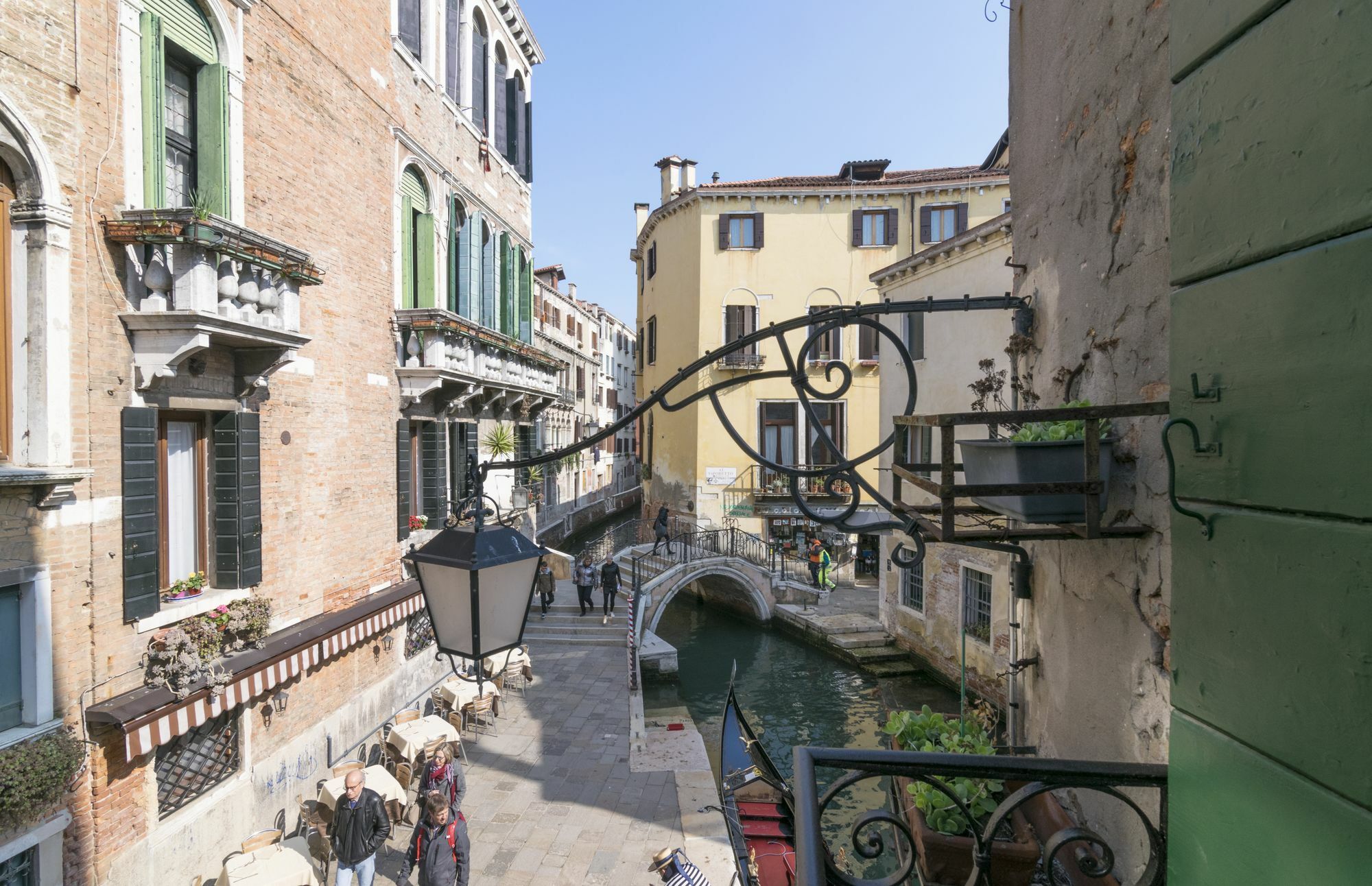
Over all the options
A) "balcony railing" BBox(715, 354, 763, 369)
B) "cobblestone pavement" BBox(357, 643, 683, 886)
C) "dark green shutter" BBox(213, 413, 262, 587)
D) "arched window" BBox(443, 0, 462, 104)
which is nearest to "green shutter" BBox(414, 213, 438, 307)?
"arched window" BBox(443, 0, 462, 104)

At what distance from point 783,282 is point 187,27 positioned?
18701 mm

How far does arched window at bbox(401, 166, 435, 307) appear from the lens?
11.0 metres

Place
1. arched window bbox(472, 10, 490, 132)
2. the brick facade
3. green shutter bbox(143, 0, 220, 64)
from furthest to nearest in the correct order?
arched window bbox(472, 10, 490, 132) → green shutter bbox(143, 0, 220, 64) → the brick facade

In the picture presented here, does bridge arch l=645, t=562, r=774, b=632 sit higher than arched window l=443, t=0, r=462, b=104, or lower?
lower

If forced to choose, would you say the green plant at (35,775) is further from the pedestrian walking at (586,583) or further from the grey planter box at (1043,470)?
the pedestrian walking at (586,583)

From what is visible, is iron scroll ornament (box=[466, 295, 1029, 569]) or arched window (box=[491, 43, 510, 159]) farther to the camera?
arched window (box=[491, 43, 510, 159])

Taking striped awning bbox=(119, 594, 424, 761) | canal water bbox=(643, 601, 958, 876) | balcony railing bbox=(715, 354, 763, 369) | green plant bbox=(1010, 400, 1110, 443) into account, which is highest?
balcony railing bbox=(715, 354, 763, 369)

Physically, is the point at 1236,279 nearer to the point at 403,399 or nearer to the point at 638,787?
the point at 638,787

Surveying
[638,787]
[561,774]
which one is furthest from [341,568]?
[638,787]

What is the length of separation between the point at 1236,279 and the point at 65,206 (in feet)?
22.7

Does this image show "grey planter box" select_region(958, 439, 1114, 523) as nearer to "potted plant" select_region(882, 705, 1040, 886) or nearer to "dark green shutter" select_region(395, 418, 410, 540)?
"potted plant" select_region(882, 705, 1040, 886)

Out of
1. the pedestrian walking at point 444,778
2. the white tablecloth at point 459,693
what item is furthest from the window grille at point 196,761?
the white tablecloth at point 459,693

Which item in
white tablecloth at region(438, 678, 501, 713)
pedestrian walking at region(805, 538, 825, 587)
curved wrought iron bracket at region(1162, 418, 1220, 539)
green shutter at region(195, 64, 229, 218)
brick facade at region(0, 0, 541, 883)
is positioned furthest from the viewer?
pedestrian walking at region(805, 538, 825, 587)

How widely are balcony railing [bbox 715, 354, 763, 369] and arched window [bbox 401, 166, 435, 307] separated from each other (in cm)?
1120
